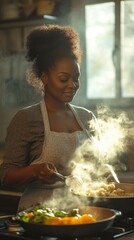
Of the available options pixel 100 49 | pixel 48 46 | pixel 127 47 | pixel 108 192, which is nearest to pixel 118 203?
pixel 108 192

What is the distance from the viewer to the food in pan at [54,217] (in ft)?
5.90

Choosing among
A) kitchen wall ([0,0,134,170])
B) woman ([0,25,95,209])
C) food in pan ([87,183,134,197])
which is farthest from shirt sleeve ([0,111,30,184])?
kitchen wall ([0,0,134,170])

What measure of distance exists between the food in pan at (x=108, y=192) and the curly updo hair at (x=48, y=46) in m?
0.74

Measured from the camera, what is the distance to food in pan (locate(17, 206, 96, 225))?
1.80 metres

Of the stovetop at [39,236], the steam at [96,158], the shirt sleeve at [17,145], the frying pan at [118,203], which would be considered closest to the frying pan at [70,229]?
the stovetop at [39,236]

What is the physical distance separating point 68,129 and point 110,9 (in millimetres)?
2070

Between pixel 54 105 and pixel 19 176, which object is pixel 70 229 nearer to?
pixel 19 176

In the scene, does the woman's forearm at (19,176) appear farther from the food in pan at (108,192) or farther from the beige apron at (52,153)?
the food in pan at (108,192)

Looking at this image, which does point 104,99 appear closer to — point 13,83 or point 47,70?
point 13,83

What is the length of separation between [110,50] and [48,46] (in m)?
1.85

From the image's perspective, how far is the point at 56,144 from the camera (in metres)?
2.67

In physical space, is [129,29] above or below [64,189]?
above

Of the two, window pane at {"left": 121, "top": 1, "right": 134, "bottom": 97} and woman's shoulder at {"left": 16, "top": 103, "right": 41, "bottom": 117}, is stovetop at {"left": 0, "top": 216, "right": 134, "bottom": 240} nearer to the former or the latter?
woman's shoulder at {"left": 16, "top": 103, "right": 41, "bottom": 117}

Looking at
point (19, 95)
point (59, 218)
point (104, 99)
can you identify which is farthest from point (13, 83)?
point (59, 218)
